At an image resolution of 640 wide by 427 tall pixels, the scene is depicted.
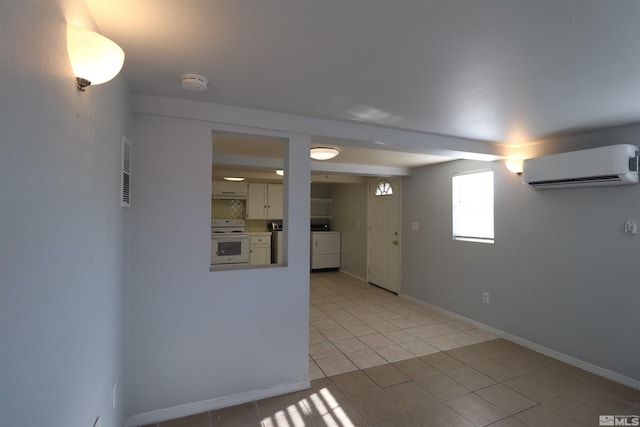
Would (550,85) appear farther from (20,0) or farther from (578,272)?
(20,0)

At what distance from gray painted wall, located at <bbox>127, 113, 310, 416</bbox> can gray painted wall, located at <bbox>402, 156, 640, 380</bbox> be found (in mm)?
2692

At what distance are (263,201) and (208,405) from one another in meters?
4.82

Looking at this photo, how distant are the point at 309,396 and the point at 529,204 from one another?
9.87 feet

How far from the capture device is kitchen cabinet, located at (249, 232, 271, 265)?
256 inches

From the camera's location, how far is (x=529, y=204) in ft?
10.9

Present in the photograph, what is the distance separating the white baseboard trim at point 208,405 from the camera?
2041 millimetres

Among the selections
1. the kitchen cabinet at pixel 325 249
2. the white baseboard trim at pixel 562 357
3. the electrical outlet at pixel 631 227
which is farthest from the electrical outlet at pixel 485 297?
the kitchen cabinet at pixel 325 249

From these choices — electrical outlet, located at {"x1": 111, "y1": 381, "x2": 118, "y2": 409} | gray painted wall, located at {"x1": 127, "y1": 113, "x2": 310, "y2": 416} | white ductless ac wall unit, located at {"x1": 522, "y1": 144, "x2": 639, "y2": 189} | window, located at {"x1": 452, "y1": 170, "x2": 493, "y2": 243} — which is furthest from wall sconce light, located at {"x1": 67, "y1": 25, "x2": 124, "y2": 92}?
window, located at {"x1": 452, "y1": 170, "x2": 493, "y2": 243}

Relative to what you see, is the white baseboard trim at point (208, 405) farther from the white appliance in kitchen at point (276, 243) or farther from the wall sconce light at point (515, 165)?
the white appliance in kitchen at point (276, 243)

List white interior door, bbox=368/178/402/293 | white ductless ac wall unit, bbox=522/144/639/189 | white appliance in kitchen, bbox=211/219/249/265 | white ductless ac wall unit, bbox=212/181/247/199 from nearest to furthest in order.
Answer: white ductless ac wall unit, bbox=522/144/639/189 → white interior door, bbox=368/178/402/293 → white appliance in kitchen, bbox=211/219/249/265 → white ductless ac wall unit, bbox=212/181/247/199

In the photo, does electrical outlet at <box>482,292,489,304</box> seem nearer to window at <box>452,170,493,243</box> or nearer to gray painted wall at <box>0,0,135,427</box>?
window at <box>452,170,493,243</box>

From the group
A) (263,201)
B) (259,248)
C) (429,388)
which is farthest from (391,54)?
(259,248)

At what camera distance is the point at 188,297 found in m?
2.15

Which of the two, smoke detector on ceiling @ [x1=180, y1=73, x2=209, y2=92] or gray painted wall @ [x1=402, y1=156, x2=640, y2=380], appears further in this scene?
gray painted wall @ [x1=402, y1=156, x2=640, y2=380]
